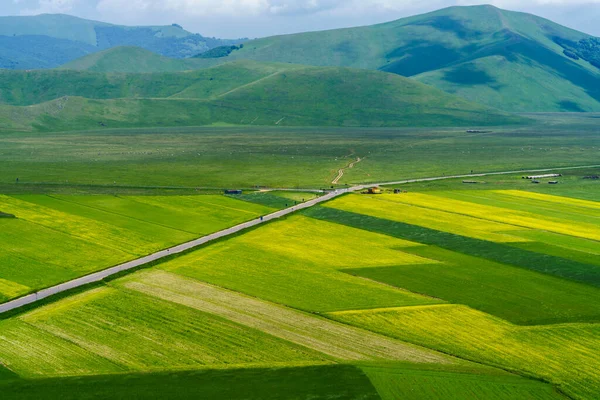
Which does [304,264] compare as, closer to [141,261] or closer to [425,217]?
[141,261]

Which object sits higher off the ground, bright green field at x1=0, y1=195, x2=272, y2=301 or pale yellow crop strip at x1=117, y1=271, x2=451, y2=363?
bright green field at x1=0, y1=195, x2=272, y2=301

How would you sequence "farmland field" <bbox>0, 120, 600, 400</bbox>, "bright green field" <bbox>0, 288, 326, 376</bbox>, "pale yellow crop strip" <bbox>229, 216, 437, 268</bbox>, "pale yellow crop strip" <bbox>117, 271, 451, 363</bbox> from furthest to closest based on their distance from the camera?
"pale yellow crop strip" <bbox>229, 216, 437, 268</bbox> < "pale yellow crop strip" <bbox>117, 271, 451, 363</bbox> < "bright green field" <bbox>0, 288, 326, 376</bbox> < "farmland field" <bbox>0, 120, 600, 400</bbox>

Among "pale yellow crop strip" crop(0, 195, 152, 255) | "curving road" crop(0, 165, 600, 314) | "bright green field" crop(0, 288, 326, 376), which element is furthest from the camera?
"pale yellow crop strip" crop(0, 195, 152, 255)

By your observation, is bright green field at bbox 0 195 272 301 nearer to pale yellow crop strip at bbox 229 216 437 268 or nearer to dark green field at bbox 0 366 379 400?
pale yellow crop strip at bbox 229 216 437 268

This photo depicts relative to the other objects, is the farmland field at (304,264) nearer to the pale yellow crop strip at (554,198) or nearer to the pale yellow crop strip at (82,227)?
the pale yellow crop strip at (82,227)

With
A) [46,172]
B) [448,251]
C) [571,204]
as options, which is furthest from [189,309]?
[46,172]

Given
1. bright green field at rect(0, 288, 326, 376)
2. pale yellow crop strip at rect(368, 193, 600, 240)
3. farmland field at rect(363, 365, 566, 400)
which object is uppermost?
pale yellow crop strip at rect(368, 193, 600, 240)

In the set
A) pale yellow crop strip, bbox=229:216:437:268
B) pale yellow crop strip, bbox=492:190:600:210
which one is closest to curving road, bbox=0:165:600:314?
pale yellow crop strip, bbox=229:216:437:268
